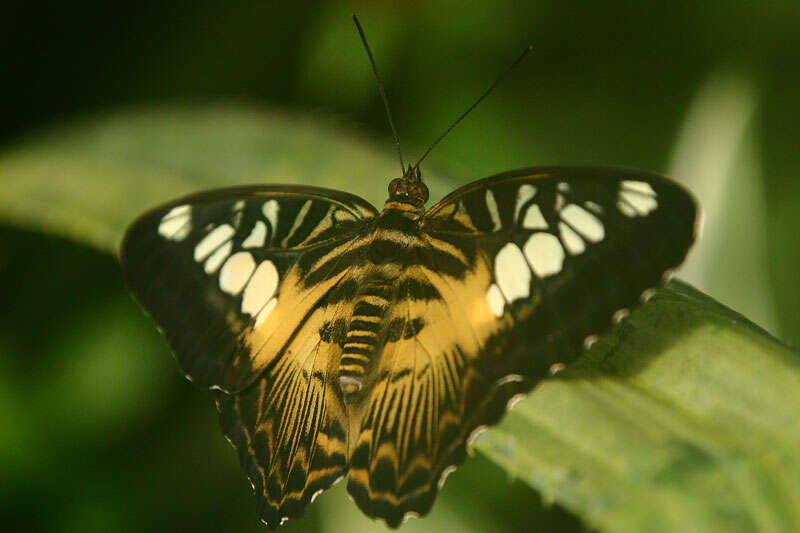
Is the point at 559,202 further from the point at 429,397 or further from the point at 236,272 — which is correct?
the point at 236,272

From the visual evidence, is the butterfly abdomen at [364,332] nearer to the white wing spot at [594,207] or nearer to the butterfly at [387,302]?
the butterfly at [387,302]

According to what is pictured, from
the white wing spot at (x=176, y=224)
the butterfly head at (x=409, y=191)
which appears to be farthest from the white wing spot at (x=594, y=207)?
the white wing spot at (x=176, y=224)

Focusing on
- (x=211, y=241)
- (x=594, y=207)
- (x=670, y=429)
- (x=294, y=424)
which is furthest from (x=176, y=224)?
(x=670, y=429)

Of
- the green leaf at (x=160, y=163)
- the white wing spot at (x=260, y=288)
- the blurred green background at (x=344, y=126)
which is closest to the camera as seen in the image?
the white wing spot at (x=260, y=288)

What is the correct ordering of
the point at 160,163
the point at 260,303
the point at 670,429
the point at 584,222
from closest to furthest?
1. the point at 670,429
2. the point at 584,222
3. the point at 260,303
4. the point at 160,163

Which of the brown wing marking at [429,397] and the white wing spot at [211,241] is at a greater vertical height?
the white wing spot at [211,241]

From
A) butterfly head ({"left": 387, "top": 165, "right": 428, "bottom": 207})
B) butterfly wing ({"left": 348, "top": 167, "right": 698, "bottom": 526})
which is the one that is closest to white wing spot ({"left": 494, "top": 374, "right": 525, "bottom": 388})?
butterfly wing ({"left": 348, "top": 167, "right": 698, "bottom": 526})

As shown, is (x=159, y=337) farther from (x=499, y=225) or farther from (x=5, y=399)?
(x=499, y=225)
